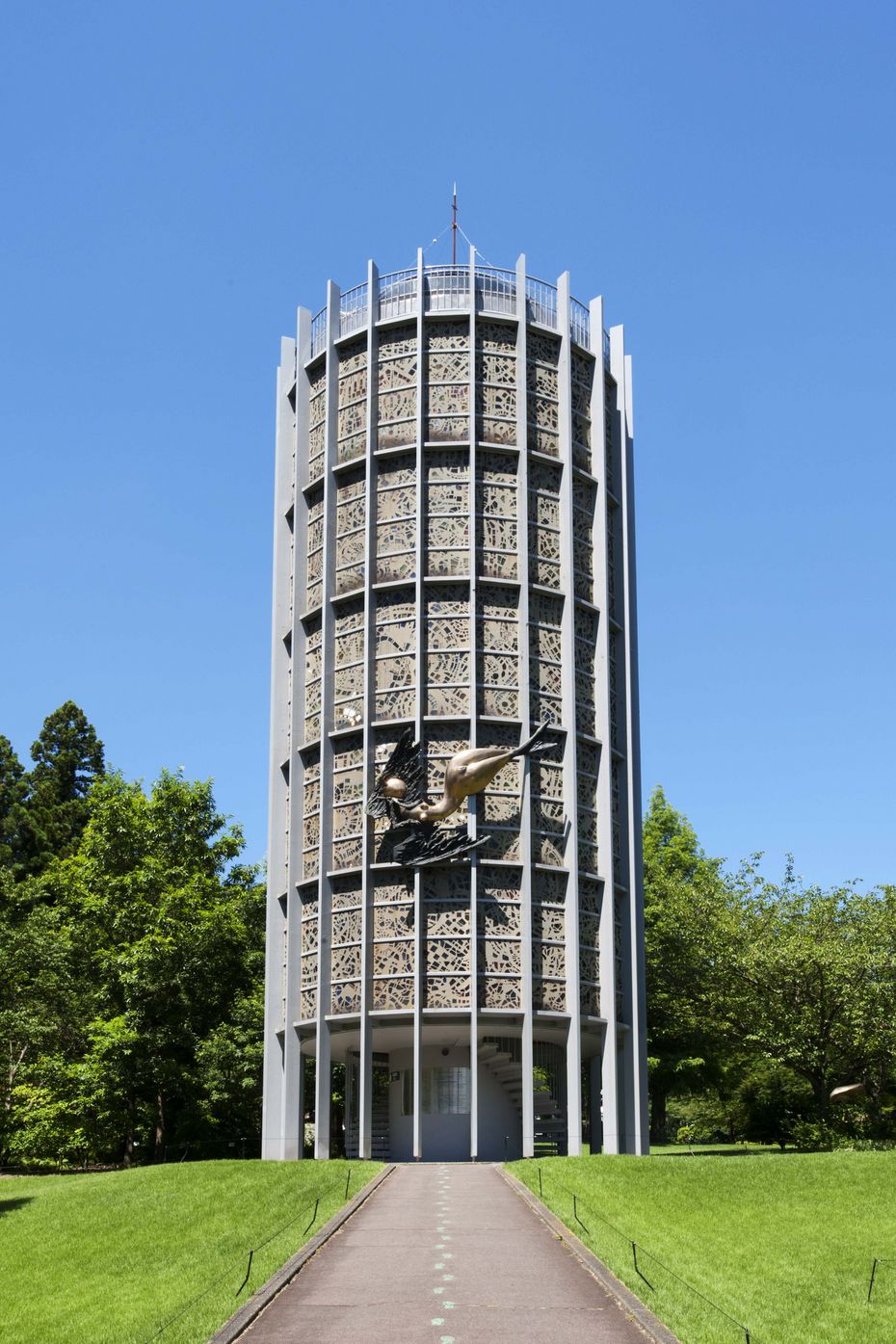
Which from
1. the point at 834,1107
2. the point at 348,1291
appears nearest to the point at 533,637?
the point at 834,1107

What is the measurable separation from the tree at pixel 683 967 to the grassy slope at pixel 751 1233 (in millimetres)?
12801

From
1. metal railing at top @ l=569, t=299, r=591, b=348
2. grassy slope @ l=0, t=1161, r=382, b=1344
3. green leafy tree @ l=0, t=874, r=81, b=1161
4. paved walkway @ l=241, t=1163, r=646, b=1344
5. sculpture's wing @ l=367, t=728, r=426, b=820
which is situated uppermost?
metal railing at top @ l=569, t=299, r=591, b=348

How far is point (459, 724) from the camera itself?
1508 inches

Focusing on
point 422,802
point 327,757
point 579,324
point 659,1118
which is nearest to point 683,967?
point 659,1118

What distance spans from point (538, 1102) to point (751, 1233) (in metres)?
14.6

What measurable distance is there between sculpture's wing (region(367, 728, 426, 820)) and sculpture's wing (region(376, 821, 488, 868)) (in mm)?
598

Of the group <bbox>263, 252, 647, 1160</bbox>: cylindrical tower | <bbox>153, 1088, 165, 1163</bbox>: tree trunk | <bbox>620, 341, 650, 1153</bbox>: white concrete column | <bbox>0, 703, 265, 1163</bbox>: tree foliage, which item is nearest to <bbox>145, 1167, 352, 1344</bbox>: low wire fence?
<bbox>263, 252, 647, 1160</bbox>: cylindrical tower

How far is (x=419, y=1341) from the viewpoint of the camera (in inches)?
582

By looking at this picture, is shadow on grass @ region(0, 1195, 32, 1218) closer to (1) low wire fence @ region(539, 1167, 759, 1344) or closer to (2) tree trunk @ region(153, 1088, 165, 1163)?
(1) low wire fence @ region(539, 1167, 759, 1344)

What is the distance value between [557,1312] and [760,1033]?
27.0m

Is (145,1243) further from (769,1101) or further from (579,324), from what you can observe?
→ (769,1101)

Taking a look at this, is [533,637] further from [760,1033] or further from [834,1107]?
[834,1107]

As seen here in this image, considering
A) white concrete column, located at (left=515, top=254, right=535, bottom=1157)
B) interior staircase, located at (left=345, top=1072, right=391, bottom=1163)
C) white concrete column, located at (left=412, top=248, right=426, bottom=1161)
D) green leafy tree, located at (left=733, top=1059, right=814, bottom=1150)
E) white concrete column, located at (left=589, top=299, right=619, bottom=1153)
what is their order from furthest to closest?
green leafy tree, located at (left=733, top=1059, right=814, bottom=1150) → interior staircase, located at (left=345, top=1072, right=391, bottom=1163) → white concrete column, located at (left=589, top=299, right=619, bottom=1153) → white concrete column, located at (left=515, top=254, right=535, bottom=1157) → white concrete column, located at (left=412, top=248, right=426, bottom=1161)

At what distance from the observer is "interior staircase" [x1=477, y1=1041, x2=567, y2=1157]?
123 ft
